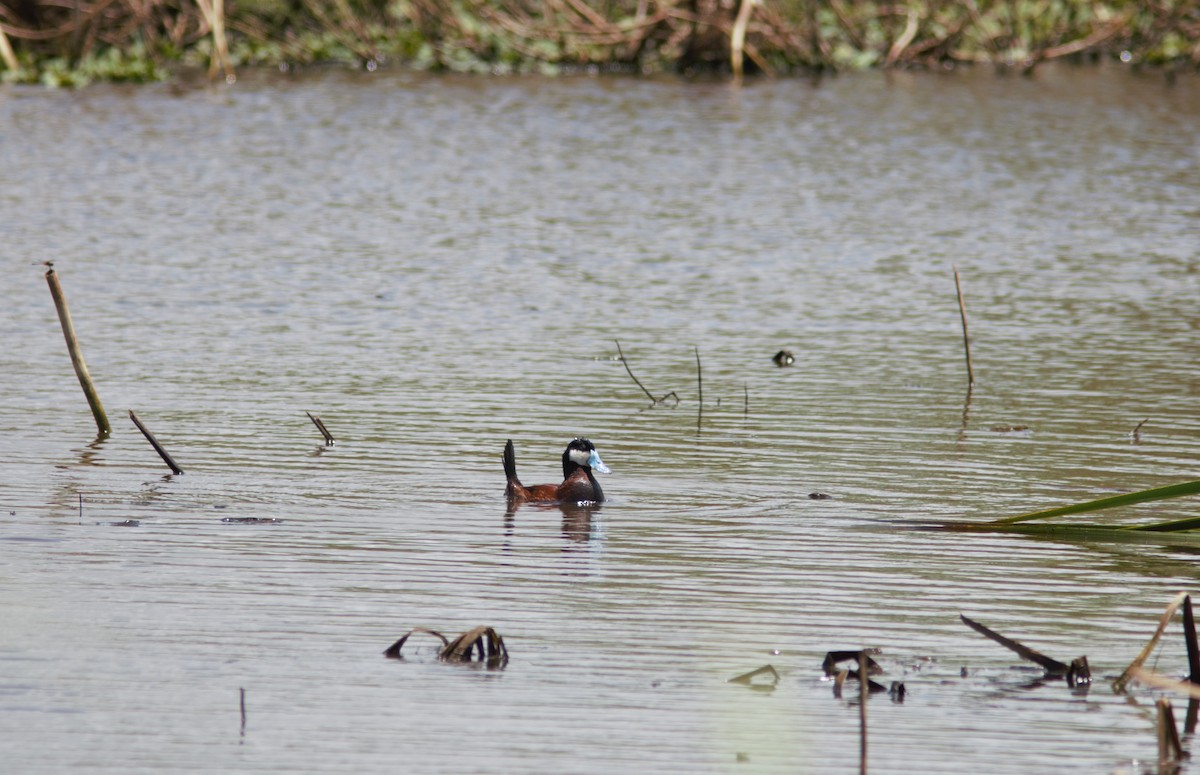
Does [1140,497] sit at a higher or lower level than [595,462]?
higher

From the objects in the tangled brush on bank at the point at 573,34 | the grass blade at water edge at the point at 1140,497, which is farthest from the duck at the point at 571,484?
the tangled brush on bank at the point at 573,34

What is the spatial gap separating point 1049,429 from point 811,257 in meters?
7.09

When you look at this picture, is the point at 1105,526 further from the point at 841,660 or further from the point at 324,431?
the point at 324,431

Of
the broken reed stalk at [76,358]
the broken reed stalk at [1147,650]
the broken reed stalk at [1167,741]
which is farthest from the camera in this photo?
the broken reed stalk at [76,358]

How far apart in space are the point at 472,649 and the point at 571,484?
2606 millimetres

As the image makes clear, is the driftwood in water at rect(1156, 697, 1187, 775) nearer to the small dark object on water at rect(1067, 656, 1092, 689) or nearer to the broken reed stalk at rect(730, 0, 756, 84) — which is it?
the small dark object on water at rect(1067, 656, 1092, 689)

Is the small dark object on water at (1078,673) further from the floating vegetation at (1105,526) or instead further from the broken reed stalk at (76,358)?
the broken reed stalk at (76,358)

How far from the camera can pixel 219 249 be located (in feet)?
60.1

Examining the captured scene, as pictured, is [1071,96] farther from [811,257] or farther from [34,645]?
[34,645]

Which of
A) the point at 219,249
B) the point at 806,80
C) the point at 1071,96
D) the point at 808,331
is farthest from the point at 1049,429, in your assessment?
the point at 806,80

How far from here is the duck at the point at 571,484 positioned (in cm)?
939

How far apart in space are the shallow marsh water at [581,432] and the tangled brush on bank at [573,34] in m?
8.96

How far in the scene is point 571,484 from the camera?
30.8 feet

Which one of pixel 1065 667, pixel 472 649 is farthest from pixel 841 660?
pixel 472 649
